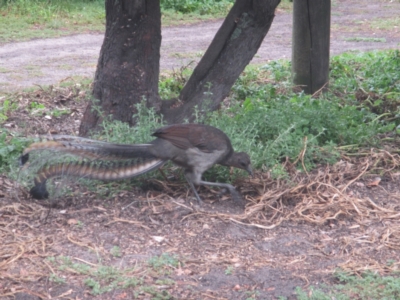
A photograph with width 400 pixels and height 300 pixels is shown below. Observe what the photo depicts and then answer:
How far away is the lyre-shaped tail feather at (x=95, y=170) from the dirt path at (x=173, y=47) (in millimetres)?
4343

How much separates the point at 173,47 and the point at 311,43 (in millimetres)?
4802

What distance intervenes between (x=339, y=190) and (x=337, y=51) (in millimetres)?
7507

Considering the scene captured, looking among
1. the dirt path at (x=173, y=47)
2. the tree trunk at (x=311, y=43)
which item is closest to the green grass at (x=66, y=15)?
the dirt path at (x=173, y=47)

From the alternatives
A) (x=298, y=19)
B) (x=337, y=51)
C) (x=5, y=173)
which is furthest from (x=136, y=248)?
(x=337, y=51)

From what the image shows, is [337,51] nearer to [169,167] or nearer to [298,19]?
[298,19]

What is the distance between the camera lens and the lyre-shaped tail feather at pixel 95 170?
5.06 meters

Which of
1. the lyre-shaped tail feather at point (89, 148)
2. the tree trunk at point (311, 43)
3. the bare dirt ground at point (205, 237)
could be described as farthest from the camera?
the tree trunk at point (311, 43)

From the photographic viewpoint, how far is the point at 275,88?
8.58 metres

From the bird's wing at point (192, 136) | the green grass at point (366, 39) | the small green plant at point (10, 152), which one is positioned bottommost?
the green grass at point (366, 39)

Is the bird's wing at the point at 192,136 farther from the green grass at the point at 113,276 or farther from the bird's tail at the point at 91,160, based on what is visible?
the green grass at the point at 113,276

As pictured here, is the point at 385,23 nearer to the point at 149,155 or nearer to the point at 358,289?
the point at 149,155

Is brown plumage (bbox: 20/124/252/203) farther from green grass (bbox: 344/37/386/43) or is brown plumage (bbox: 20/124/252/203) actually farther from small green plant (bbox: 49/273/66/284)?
green grass (bbox: 344/37/386/43)

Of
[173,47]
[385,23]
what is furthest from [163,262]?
[385,23]

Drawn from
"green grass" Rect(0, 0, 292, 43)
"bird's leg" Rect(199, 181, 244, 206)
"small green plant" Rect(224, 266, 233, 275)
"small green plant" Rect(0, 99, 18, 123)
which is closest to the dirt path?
"green grass" Rect(0, 0, 292, 43)
